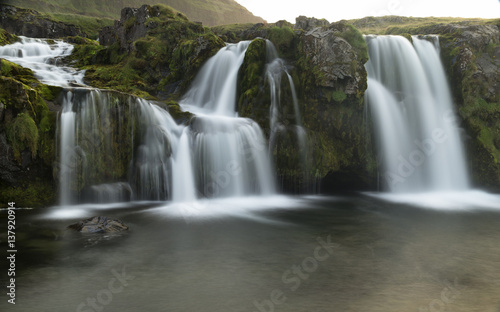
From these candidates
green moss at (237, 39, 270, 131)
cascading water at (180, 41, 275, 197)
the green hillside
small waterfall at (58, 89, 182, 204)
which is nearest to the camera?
small waterfall at (58, 89, 182, 204)

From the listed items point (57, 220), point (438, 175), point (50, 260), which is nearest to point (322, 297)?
point (50, 260)

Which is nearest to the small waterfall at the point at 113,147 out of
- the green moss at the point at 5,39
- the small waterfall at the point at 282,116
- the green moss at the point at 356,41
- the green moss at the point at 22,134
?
the green moss at the point at 22,134

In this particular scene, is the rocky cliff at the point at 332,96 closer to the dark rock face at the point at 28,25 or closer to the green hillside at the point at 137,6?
the dark rock face at the point at 28,25

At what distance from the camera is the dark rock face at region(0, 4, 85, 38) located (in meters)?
45.8

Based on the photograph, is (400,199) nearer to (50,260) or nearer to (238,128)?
(238,128)

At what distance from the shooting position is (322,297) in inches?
198

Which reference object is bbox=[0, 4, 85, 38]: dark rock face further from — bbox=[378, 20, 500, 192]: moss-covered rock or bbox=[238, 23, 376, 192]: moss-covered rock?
bbox=[378, 20, 500, 192]: moss-covered rock

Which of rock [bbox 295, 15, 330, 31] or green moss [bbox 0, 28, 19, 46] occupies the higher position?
rock [bbox 295, 15, 330, 31]

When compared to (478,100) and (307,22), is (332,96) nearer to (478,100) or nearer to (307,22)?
(478,100)

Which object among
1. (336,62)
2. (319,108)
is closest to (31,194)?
(319,108)

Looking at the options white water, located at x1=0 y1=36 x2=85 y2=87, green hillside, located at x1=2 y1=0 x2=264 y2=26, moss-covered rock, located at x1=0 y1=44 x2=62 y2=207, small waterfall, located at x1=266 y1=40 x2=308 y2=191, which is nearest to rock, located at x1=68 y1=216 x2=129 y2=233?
moss-covered rock, located at x1=0 y1=44 x2=62 y2=207

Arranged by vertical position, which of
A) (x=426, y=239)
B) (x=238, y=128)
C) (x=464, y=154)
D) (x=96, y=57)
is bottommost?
(x=426, y=239)

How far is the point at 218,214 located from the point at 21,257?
5.43m

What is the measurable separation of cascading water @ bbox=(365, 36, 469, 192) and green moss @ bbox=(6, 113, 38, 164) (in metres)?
13.5
